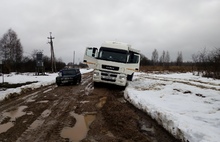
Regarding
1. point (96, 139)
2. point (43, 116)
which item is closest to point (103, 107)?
point (43, 116)

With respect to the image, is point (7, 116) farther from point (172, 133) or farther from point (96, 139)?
point (172, 133)

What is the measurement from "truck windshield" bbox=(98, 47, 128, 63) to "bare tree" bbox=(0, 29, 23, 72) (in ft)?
163

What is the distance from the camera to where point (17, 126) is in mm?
7148

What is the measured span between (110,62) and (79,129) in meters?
10.5

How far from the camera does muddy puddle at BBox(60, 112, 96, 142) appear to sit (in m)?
6.04

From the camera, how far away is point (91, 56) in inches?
683

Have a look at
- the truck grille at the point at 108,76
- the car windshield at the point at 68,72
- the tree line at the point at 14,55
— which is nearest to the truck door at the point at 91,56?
the truck grille at the point at 108,76

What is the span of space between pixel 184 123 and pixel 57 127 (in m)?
3.71

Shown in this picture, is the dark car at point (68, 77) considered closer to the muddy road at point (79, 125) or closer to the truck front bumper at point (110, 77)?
the truck front bumper at point (110, 77)

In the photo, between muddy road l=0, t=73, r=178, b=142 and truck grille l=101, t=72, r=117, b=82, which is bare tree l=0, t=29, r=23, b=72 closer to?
truck grille l=101, t=72, r=117, b=82

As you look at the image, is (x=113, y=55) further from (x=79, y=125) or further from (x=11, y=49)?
(x=11, y=49)

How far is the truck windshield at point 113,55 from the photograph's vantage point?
1712cm

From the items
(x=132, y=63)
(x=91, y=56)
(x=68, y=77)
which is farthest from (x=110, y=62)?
(x=68, y=77)

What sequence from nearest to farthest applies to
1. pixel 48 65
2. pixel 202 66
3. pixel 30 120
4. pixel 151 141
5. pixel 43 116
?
pixel 151 141 → pixel 30 120 → pixel 43 116 → pixel 202 66 → pixel 48 65
